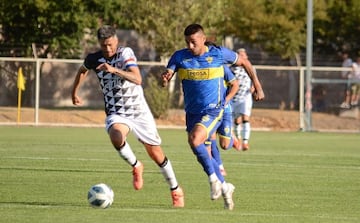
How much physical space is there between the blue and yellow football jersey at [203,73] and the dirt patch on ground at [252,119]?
22008mm

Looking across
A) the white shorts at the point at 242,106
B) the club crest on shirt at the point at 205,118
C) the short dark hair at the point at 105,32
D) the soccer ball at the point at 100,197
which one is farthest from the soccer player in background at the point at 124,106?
the white shorts at the point at 242,106

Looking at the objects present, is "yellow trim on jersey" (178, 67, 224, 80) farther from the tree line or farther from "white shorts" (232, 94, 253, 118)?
the tree line

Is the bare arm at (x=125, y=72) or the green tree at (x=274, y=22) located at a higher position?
the bare arm at (x=125, y=72)

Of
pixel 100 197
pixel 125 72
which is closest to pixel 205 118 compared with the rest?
pixel 125 72

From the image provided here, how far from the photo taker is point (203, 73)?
13133 millimetres

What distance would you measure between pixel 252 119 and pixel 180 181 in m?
21.3

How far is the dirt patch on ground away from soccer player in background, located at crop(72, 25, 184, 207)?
72.0 feet

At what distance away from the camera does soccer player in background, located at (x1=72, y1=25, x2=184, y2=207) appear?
12.7 meters

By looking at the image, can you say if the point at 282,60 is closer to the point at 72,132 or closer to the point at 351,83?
the point at 351,83

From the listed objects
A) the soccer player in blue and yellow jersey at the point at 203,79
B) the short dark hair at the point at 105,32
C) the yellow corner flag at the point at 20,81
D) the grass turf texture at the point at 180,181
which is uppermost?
the short dark hair at the point at 105,32

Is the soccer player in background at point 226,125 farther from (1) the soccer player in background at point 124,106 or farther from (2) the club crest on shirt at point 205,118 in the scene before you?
(1) the soccer player in background at point 124,106

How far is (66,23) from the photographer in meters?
39.8

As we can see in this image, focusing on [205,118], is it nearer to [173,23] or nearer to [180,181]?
[180,181]

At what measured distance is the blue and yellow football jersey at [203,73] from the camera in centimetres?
1307
